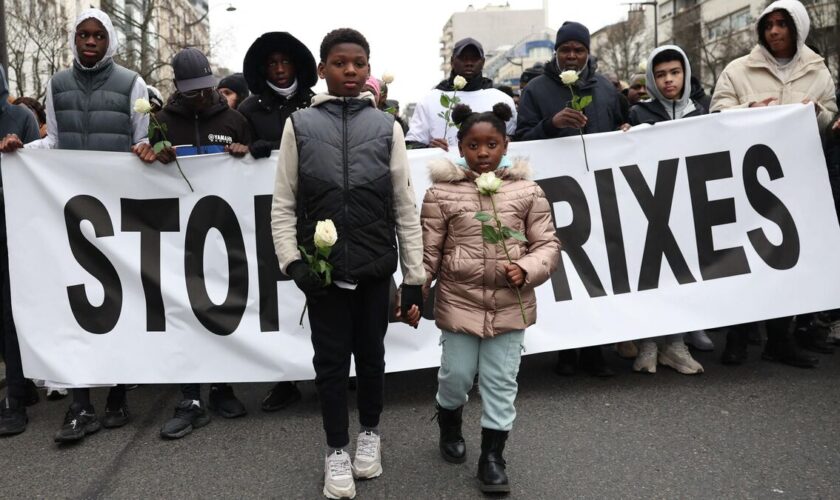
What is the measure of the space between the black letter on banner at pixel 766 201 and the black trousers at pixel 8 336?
429 centimetres

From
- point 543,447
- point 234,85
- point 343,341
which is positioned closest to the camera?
point 343,341

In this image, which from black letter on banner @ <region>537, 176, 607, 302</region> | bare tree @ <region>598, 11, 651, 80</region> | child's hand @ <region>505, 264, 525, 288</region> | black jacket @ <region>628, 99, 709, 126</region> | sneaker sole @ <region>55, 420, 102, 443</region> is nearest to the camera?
child's hand @ <region>505, 264, 525, 288</region>

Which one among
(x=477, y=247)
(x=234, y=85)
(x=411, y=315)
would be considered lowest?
(x=411, y=315)

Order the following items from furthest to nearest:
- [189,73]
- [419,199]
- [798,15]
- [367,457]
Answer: [798,15] < [419,199] < [189,73] < [367,457]

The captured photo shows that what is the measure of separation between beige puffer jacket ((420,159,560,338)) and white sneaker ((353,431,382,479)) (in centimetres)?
58

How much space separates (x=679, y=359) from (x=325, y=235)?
2.73m

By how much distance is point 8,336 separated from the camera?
4.07 m

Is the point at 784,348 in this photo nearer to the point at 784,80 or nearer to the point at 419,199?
the point at 784,80

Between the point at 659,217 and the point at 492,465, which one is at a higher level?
the point at 659,217

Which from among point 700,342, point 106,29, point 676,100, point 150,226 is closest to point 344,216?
point 150,226

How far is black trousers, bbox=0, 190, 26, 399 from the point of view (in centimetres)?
399

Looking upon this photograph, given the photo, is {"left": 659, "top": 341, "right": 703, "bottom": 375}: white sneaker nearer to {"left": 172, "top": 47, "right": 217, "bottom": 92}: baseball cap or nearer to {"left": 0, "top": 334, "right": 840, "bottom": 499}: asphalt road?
{"left": 0, "top": 334, "right": 840, "bottom": 499}: asphalt road

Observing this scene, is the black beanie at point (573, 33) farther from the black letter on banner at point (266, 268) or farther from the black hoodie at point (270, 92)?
the black letter on banner at point (266, 268)

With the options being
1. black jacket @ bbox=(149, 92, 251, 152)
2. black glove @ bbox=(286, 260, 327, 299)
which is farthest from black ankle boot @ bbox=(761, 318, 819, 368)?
black jacket @ bbox=(149, 92, 251, 152)
